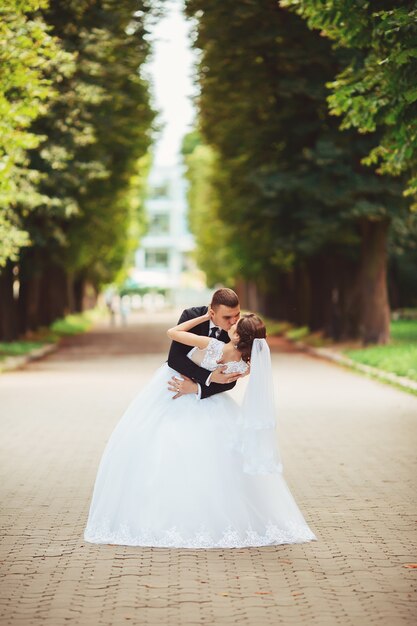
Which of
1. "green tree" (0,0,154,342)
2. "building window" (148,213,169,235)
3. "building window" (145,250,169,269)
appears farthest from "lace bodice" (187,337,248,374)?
"building window" (145,250,169,269)

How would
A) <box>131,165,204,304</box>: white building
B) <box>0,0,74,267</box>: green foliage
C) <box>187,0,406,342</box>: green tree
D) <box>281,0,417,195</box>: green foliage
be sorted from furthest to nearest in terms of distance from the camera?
<box>131,165,204,304</box>: white building < <box>187,0,406,342</box>: green tree < <box>0,0,74,267</box>: green foliage < <box>281,0,417,195</box>: green foliage

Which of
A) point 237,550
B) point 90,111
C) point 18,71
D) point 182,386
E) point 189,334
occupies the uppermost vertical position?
point 90,111

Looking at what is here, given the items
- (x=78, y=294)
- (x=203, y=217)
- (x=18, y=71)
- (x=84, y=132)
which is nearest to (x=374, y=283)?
(x=84, y=132)

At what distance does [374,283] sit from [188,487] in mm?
26684

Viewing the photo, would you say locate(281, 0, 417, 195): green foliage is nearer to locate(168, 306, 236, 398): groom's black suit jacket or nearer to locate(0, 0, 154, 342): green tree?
→ locate(168, 306, 236, 398): groom's black suit jacket

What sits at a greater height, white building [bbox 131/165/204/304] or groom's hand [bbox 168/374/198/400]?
white building [bbox 131/165/204/304]

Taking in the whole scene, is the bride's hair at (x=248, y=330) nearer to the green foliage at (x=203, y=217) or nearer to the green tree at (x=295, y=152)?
the green tree at (x=295, y=152)

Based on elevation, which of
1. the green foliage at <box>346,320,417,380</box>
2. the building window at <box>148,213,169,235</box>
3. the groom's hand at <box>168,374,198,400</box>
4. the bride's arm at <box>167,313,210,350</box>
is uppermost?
the building window at <box>148,213,169,235</box>

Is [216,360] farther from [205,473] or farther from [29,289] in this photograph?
[29,289]

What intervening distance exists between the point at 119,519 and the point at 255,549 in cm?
96

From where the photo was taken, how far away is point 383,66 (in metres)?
16.3

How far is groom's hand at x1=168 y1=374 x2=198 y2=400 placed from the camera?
9094 mm

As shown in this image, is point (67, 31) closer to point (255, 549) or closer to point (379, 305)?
point (379, 305)

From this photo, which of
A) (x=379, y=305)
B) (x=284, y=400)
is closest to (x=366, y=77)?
(x=284, y=400)
